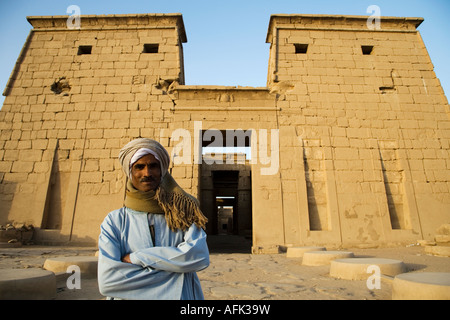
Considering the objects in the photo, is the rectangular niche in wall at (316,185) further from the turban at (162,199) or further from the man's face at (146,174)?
the man's face at (146,174)

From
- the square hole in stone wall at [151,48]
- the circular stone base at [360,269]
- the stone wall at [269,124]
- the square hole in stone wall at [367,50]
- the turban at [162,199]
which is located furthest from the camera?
the square hole in stone wall at [367,50]

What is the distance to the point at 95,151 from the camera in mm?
7375

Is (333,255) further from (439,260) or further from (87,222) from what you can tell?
(87,222)

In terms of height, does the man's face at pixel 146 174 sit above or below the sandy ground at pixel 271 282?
above

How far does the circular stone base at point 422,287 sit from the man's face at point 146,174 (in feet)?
7.78

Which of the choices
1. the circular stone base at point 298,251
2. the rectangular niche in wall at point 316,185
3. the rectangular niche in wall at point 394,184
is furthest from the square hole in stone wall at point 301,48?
the circular stone base at point 298,251

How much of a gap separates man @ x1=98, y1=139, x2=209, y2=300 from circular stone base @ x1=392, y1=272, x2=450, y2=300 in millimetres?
1974

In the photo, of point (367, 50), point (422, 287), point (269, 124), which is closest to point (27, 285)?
point (422, 287)

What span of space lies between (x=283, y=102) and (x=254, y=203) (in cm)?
319

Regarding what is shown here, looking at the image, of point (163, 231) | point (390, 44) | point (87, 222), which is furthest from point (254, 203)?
point (390, 44)

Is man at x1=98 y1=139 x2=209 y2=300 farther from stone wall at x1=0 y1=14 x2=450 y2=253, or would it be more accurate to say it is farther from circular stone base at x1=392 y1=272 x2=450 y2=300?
stone wall at x1=0 y1=14 x2=450 y2=253

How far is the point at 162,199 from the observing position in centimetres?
153

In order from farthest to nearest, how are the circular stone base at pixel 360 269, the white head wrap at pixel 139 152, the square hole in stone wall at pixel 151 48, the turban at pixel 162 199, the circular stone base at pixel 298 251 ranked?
the square hole in stone wall at pixel 151 48
the circular stone base at pixel 298 251
the circular stone base at pixel 360 269
the white head wrap at pixel 139 152
the turban at pixel 162 199

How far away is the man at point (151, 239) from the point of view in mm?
1301
